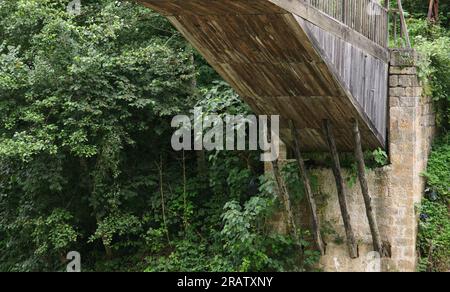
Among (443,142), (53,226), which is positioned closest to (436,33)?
(443,142)

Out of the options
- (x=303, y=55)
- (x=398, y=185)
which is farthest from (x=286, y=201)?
(x=303, y=55)

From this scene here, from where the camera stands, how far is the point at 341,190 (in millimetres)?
8836

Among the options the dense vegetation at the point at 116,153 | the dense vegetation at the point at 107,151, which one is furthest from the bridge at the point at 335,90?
the dense vegetation at the point at 107,151

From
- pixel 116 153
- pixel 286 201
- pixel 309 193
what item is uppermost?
pixel 116 153

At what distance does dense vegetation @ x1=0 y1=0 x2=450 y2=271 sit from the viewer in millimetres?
10555

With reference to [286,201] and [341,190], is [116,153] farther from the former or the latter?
[341,190]

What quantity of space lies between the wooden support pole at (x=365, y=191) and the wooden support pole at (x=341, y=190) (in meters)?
0.26

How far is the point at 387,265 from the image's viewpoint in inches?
361

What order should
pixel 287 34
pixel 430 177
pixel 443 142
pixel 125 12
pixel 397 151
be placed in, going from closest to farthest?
1. pixel 287 34
2. pixel 397 151
3. pixel 430 177
4. pixel 443 142
5. pixel 125 12

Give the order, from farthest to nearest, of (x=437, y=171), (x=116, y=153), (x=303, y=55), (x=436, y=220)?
1. (x=116, y=153)
2. (x=437, y=171)
3. (x=436, y=220)
4. (x=303, y=55)

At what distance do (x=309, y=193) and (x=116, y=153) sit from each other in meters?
3.81

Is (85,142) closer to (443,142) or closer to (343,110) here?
(343,110)

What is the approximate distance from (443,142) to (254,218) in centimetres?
357

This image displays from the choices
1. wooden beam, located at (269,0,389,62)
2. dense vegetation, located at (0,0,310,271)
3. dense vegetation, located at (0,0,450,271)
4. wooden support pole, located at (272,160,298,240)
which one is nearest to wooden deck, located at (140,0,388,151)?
wooden beam, located at (269,0,389,62)
